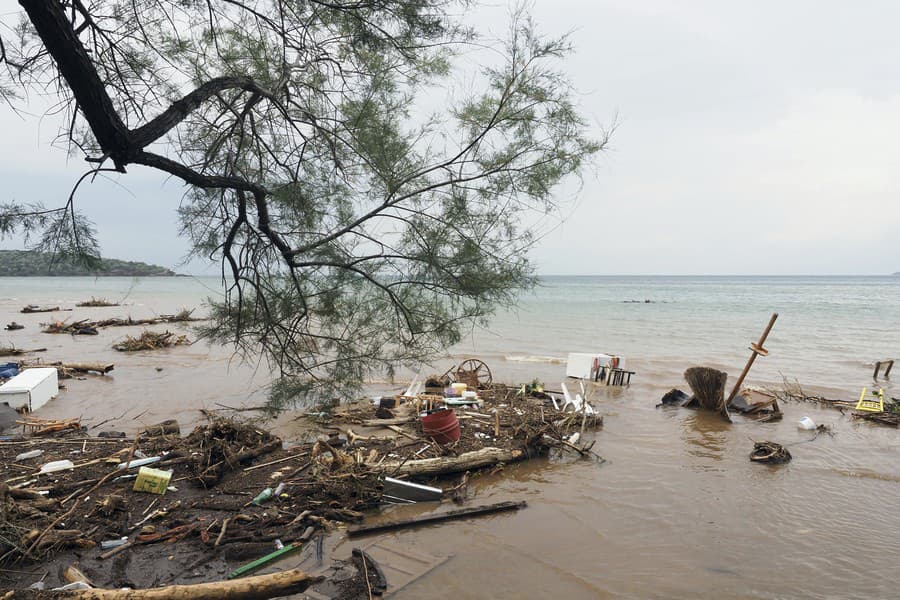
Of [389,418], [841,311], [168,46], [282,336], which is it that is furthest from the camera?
[841,311]

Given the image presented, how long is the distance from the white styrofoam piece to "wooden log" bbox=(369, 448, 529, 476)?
6717mm

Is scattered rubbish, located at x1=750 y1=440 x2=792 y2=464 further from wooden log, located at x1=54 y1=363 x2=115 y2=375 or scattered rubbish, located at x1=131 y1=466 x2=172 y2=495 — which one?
wooden log, located at x1=54 y1=363 x2=115 y2=375

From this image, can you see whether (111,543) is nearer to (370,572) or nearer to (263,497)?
(263,497)

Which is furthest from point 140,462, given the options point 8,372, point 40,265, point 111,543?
point 8,372

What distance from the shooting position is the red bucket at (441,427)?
6.69 metres

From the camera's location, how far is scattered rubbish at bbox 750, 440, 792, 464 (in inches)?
290

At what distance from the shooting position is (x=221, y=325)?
206 inches

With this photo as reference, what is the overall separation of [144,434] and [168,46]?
5215 mm

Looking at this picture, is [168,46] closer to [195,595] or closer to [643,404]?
[195,595]

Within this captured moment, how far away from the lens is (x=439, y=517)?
17.2ft

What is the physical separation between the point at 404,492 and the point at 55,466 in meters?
3.75

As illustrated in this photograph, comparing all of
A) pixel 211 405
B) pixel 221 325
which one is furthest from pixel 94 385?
pixel 221 325

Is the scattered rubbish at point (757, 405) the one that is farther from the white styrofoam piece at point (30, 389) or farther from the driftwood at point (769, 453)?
the white styrofoam piece at point (30, 389)

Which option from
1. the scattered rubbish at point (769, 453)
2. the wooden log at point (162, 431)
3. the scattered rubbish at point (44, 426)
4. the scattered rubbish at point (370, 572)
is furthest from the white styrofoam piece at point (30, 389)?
the scattered rubbish at point (769, 453)
